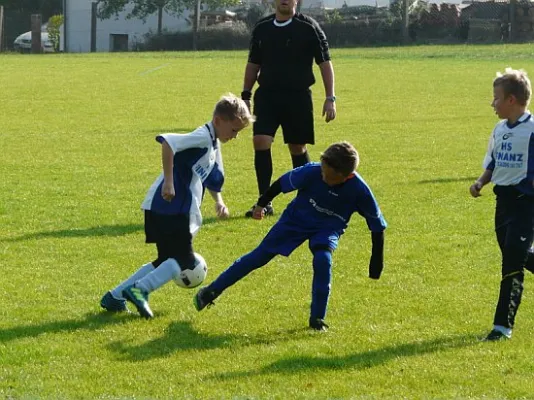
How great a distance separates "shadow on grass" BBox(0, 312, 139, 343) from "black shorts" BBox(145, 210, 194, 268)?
Result: 1.45 ft

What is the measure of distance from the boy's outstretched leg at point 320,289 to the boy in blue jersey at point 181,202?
767 mm

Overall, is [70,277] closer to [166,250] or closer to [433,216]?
[166,250]

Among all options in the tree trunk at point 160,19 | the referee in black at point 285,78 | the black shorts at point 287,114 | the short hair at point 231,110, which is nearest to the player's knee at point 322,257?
the short hair at point 231,110

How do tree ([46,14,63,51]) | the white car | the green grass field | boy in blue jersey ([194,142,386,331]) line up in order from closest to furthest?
the green grass field
boy in blue jersey ([194,142,386,331])
the white car
tree ([46,14,63,51])

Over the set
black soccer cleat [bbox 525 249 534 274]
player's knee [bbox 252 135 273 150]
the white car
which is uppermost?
player's knee [bbox 252 135 273 150]

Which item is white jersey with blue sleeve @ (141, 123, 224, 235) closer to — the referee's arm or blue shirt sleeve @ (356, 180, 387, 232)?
blue shirt sleeve @ (356, 180, 387, 232)

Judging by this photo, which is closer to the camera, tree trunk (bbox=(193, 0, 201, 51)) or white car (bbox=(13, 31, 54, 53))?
tree trunk (bbox=(193, 0, 201, 51))

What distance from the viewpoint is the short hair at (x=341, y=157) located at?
6504mm

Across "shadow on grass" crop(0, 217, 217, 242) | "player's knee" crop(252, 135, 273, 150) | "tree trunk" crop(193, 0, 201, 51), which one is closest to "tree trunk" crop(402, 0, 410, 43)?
"tree trunk" crop(193, 0, 201, 51)

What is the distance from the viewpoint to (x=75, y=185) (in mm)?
12477

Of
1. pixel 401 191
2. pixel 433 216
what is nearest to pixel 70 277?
pixel 433 216

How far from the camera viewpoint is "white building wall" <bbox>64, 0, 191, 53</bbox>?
5694 centimetres

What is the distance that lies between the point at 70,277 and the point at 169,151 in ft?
5.88

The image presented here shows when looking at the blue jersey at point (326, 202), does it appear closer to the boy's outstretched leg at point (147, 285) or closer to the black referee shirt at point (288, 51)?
the boy's outstretched leg at point (147, 285)
